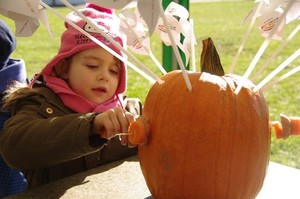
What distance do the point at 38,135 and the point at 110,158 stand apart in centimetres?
28

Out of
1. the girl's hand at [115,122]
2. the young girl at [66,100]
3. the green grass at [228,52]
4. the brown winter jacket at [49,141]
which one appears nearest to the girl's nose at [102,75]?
the young girl at [66,100]

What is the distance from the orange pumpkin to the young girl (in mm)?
288

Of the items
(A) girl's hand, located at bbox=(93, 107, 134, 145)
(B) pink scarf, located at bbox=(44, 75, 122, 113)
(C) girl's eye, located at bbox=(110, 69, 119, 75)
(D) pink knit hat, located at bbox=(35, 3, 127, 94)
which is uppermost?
(D) pink knit hat, located at bbox=(35, 3, 127, 94)

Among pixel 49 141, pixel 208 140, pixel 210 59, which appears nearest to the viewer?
pixel 208 140

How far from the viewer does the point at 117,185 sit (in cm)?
106

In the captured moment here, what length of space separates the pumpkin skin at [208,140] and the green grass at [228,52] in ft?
3.87

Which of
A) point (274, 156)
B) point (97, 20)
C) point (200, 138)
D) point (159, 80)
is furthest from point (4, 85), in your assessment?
point (274, 156)

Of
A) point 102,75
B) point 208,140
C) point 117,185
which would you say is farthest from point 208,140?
point 102,75

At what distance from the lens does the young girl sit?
1.05 m

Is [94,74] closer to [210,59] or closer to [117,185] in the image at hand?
[117,185]

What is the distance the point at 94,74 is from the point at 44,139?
28 cm

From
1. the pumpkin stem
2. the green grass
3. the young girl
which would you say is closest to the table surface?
the young girl

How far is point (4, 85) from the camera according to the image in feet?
4.73

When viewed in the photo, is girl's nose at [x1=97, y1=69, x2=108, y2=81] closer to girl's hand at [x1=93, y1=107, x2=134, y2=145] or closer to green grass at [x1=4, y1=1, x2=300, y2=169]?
girl's hand at [x1=93, y1=107, x2=134, y2=145]
